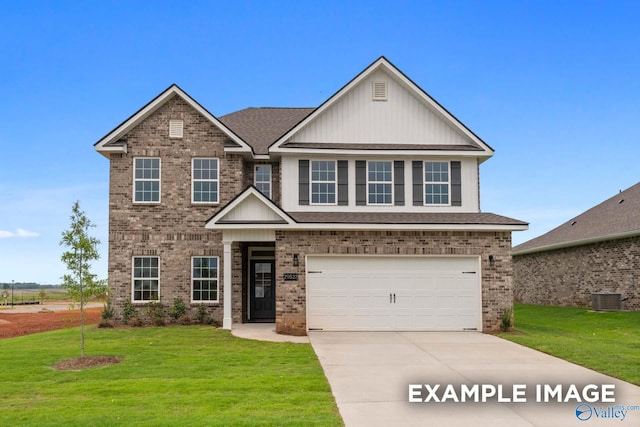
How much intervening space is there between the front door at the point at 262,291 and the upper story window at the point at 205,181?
9.39ft

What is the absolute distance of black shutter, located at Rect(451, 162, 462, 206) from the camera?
1967 cm

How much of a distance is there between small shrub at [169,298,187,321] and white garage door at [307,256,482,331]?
486 cm

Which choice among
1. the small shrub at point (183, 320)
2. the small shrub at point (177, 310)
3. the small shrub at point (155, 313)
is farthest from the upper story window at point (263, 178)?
the small shrub at point (155, 313)

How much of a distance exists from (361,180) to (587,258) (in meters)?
14.4

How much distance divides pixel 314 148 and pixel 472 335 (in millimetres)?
7782

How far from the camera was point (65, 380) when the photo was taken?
1113 cm

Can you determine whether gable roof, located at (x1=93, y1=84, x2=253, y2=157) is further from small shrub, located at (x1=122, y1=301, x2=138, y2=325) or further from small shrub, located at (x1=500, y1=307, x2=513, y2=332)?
small shrub, located at (x1=500, y1=307, x2=513, y2=332)

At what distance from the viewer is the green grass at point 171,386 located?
8180mm

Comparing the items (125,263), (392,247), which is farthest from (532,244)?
Result: (125,263)

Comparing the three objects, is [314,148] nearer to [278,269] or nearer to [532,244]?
[278,269]

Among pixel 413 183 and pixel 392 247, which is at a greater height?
pixel 413 183

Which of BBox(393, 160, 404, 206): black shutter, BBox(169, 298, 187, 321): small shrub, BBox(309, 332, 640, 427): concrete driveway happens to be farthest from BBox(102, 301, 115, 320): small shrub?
BBox(393, 160, 404, 206): black shutter

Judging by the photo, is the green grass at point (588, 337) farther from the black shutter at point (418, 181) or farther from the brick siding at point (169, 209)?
the brick siding at point (169, 209)

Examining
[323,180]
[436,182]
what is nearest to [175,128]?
[323,180]
